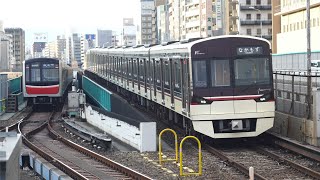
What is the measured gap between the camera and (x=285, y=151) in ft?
53.5

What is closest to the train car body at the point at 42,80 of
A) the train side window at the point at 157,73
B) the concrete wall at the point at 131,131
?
the concrete wall at the point at 131,131

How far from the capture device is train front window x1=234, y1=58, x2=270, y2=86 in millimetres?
16906

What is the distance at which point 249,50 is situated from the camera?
17031mm

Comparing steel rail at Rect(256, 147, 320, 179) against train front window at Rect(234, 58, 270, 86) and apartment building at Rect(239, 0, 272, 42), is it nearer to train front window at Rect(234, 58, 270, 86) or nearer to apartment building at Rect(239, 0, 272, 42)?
train front window at Rect(234, 58, 270, 86)

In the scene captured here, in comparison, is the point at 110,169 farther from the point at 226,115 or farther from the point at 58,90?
the point at 58,90

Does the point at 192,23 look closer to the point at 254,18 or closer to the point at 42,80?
the point at 254,18

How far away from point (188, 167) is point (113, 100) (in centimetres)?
1222

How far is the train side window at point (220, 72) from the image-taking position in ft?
55.3

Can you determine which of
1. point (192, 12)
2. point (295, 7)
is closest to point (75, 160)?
point (295, 7)

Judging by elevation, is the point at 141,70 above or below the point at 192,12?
below

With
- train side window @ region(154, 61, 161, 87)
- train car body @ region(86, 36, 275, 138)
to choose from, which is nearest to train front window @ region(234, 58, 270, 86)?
train car body @ region(86, 36, 275, 138)

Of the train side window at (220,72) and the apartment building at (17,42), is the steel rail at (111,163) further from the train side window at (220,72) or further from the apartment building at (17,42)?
the apartment building at (17,42)

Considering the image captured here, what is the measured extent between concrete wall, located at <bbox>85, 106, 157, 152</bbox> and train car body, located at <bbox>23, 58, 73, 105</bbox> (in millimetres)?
11725

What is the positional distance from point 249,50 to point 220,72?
0.96 m
